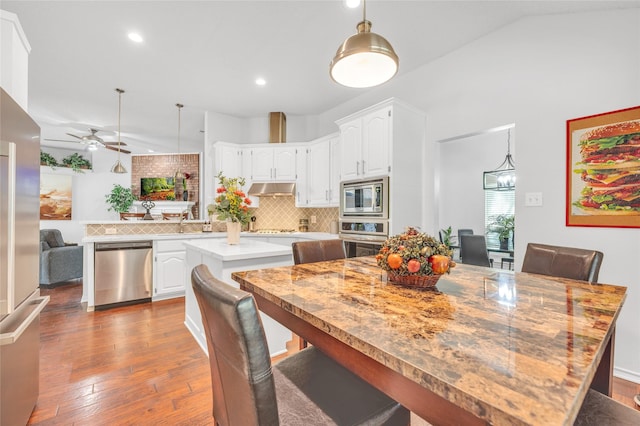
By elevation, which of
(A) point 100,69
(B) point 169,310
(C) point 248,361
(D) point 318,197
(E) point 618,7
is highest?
(A) point 100,69

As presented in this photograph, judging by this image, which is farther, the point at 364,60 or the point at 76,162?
the point at 76,162

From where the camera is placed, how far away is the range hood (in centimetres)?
472

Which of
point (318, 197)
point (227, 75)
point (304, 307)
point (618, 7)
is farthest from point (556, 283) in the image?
point (227, 75)

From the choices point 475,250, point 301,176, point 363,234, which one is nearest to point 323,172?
point 301,176

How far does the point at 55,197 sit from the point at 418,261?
358 inches

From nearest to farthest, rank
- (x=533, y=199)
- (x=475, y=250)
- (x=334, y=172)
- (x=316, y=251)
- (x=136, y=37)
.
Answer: (x=316, y=251)
(x=533, y=199)
(x=136, y=37)
(x=475, y=250)
(x=334, y=172)

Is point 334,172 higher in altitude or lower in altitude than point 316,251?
higher

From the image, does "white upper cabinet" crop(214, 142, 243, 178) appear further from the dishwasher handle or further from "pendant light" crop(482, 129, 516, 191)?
"pendant light" crop(482, 129, 516, 191)

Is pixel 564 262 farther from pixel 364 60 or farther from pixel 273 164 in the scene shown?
pixel 273 164

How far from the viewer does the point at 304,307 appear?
0.95 m

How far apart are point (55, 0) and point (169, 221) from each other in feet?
8.75

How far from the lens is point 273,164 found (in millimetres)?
4867

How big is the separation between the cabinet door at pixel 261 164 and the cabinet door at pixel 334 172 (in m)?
1.11

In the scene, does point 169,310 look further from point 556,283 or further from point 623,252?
point 623,252
